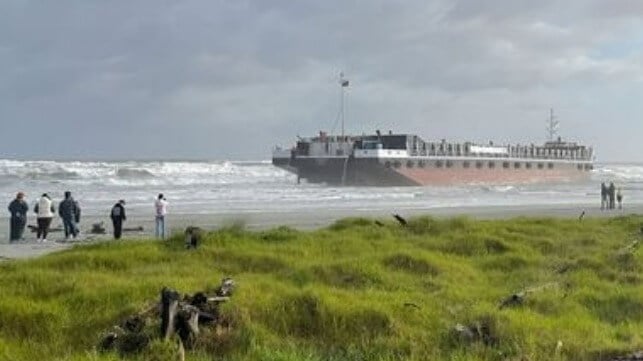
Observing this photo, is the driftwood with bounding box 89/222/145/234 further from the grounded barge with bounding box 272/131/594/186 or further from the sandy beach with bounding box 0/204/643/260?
the grounded barge with bounding box 272/131/594/186

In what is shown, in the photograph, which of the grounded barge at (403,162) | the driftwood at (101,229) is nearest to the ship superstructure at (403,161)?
the grounded barge at (403,162)

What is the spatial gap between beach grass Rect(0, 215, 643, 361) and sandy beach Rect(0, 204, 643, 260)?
6737mm

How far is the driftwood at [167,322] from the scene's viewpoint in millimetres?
7312

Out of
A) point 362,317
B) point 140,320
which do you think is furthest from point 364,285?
point 140,320

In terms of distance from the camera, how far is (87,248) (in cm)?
1300

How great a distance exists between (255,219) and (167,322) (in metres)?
24.0

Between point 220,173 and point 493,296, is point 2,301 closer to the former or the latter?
point 493,296

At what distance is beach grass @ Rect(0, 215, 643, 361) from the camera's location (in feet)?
25.5

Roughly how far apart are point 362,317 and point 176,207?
105 feet

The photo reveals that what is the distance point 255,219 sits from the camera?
31359 millimetres

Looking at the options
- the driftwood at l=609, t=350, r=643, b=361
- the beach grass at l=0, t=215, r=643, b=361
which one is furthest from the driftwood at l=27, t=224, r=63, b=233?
the driftwood at l=609, t=350, r=643, b=361

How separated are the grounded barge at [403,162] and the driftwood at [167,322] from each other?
191ft

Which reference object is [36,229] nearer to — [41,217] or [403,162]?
[41,217]

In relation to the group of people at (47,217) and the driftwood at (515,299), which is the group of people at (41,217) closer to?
the group of people at (47,217)
